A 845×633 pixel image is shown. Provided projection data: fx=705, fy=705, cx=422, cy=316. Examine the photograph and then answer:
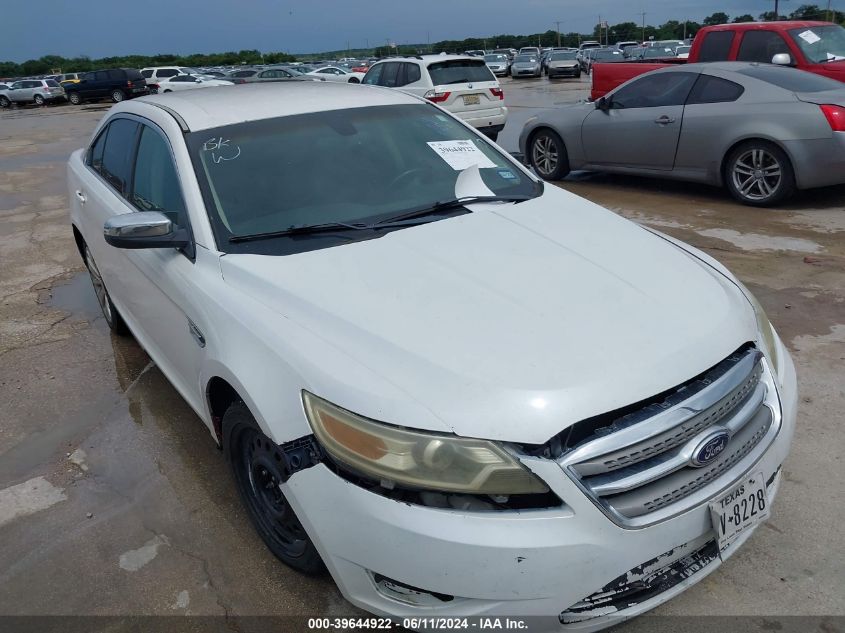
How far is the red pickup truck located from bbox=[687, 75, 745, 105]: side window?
1.66 m

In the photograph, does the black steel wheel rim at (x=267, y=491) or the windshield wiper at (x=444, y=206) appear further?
the windshield wiper at (x=444, y=206)

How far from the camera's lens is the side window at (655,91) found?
756 centimetres

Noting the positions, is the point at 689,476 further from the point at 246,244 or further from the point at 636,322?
the point at 246,244

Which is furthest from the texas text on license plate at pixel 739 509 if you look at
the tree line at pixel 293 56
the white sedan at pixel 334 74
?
the tree line at pixel 293 56

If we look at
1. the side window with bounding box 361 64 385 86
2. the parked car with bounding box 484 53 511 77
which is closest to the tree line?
the parked car with bounding box 484 53 511 77

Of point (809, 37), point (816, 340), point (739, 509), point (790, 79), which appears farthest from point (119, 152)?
point (809, 37)

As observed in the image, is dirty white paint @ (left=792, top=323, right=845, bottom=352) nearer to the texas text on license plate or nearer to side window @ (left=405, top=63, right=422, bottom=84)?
the texas text on license plate

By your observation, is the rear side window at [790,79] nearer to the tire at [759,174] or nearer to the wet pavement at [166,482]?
the tire at [759,174]

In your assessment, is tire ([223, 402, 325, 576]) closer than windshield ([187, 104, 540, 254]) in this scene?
Yes

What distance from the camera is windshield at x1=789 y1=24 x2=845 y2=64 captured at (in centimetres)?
930

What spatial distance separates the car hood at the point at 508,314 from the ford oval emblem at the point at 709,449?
0.20m

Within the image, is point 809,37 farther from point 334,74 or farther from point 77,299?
point 334,74

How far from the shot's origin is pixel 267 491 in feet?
8.54

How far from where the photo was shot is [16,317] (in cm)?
537
